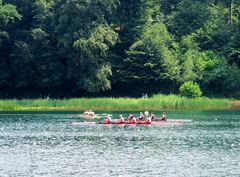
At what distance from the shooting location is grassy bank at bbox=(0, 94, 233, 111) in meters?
77.8

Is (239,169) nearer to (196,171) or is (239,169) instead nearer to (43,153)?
(196,171)

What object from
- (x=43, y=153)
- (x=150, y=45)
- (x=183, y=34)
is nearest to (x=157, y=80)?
(x=150, y=45)

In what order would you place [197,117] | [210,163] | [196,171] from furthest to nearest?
[197,117], [210,163], [196,171]

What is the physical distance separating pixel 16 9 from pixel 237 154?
57922 millimetres

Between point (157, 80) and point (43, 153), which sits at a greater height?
point (157, 80)

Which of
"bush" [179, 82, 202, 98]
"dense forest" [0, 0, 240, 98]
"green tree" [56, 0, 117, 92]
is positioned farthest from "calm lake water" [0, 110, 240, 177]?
"dense forest" [0, 0, 240, 98]

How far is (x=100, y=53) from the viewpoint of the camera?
86.5 m

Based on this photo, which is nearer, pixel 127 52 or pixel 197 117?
pixel 197 117

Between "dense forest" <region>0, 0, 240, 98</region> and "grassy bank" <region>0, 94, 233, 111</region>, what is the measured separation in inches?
259

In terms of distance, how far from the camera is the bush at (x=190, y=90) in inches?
3248

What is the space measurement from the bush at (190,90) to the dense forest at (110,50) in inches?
168

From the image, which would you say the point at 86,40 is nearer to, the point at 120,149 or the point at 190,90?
the point at 190,90

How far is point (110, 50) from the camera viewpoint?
91.4 meters

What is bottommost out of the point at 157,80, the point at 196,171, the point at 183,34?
the point at 196,171
